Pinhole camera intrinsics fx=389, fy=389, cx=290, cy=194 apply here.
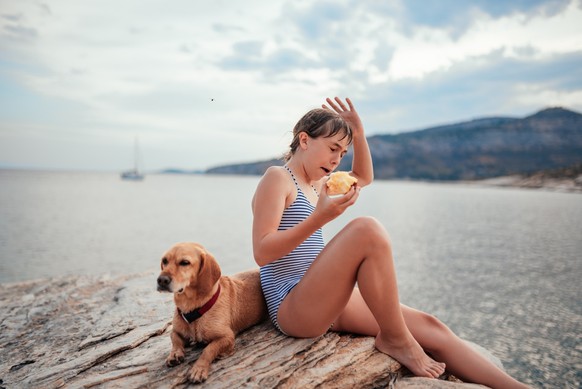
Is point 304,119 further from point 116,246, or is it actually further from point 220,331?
point 116,246

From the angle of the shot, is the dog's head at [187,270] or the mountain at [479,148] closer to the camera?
the dog's head at [187,270]

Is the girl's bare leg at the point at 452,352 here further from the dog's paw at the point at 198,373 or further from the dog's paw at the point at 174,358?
the dog's paw at the point at 174,358

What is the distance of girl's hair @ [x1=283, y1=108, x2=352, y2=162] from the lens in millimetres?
3631

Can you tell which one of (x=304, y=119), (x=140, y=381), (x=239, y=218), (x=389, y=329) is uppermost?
(x=304, y=119)

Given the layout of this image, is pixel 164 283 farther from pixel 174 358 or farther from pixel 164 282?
pixel 174 358

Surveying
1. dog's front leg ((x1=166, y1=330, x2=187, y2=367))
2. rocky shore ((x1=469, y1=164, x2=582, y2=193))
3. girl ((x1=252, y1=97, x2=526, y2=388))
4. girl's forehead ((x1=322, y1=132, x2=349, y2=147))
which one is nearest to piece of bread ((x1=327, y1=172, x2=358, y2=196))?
girl ((x1=252, y1=97, x2=526, y2=388))

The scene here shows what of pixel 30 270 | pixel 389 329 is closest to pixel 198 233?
pixel 30 270

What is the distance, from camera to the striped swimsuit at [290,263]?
3707 mm

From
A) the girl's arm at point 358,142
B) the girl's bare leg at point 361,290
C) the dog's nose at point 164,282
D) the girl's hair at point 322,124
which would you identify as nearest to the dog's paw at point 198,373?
the dog's nose at point 164,282

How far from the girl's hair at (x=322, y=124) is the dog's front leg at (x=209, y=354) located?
6.69 ft

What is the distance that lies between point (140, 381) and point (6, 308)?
4.87m

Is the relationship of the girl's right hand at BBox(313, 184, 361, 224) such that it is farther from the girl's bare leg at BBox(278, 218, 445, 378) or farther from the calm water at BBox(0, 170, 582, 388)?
the calm water at BBox(0, 170, 582, 388)

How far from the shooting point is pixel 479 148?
17125 cm

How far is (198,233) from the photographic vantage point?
102 ft
